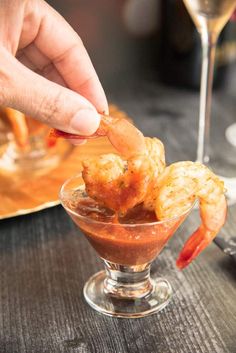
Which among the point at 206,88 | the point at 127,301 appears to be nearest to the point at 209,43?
the point at 206,88

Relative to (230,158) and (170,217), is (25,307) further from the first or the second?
(230,158)

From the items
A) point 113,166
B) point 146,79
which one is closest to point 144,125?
point 146,79

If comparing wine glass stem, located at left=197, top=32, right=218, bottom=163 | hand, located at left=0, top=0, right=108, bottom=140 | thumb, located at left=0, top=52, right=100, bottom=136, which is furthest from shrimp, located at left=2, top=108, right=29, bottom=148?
thumb, located at left=0, top=52, right=100, bottom=136

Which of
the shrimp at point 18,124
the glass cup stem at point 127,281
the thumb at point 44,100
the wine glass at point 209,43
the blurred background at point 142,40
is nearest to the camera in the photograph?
the thumb at point 44,100

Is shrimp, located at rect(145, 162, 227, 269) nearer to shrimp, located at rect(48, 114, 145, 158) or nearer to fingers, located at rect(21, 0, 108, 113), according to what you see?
shrimp, located at rect(48, 114, 145, 158)

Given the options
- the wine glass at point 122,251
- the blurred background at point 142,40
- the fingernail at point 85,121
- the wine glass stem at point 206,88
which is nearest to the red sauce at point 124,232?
the wine glass at point 122,251

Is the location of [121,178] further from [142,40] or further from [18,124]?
[142,40]

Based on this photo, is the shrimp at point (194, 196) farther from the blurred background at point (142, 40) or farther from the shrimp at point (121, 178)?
the blurred background at point (142, 40)
